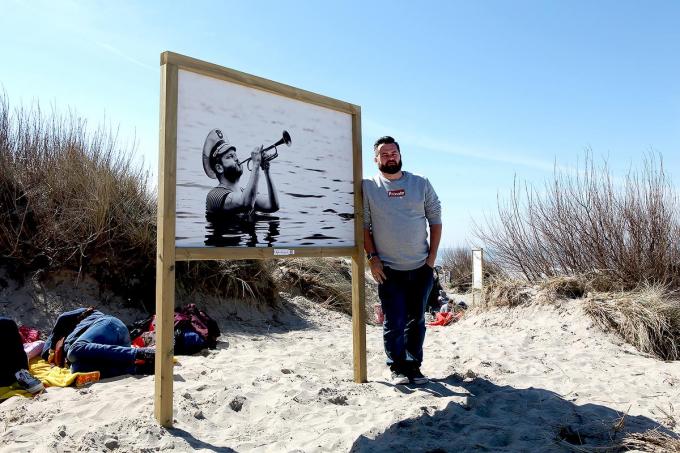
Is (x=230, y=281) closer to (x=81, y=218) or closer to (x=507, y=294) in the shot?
(x=81, y=218)

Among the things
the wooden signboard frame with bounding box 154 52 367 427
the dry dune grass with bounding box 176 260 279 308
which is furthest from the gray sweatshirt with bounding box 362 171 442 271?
the dry dune grass with bounding box 176 260 279 308

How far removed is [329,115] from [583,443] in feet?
9.81

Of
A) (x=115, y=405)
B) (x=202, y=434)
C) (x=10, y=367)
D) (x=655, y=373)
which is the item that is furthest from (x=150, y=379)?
(x=655, y=373)

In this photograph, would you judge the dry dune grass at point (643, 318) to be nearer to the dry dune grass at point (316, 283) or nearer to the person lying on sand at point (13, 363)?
the dry dune grass at point (316, 283)

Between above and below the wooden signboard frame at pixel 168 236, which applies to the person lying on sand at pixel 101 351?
below

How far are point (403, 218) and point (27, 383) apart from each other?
10.4 ft

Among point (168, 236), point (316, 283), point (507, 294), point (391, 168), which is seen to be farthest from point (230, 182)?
point (316, 283)

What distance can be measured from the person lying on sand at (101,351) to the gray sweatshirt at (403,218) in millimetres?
2250

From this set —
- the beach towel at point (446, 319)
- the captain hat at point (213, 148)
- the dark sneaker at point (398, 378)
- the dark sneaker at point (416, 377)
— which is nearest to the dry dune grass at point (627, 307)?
the beach towel at point (446, 319)

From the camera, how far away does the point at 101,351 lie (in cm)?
426

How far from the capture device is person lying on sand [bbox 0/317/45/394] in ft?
12.5

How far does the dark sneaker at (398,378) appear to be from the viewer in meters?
3.96

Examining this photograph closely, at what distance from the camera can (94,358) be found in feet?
13.9

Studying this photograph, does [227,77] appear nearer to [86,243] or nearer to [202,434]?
[202,434]
